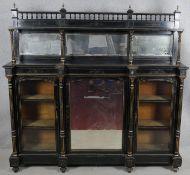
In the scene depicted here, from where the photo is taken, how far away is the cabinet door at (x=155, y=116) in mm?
3549

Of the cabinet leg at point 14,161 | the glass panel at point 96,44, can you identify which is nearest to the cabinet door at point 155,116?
the glass panel at point 96,44

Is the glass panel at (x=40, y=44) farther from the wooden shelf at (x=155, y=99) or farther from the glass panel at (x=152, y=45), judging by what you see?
the wooden shelf at (x=155, y=99)

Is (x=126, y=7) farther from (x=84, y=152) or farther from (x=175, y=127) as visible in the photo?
(x=84, y=152)

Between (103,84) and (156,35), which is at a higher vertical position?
(156,35)

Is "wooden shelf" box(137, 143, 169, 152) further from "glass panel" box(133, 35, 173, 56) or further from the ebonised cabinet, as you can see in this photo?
"glass panel" box(133, 35, 173, 56)

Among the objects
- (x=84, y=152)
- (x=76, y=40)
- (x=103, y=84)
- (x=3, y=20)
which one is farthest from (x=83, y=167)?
(x=3, y=20)

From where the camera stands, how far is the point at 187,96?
4.04 metres

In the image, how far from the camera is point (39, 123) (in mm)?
3654

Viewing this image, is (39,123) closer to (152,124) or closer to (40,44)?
(40,44)

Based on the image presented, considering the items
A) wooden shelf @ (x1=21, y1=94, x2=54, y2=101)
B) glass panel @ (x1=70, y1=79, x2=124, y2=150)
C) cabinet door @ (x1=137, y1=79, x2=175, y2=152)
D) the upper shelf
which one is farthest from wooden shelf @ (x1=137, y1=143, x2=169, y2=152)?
the upper shelf

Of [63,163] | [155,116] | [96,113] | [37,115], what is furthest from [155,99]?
[37,115]

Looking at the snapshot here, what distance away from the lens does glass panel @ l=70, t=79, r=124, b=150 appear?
3486 millimetres

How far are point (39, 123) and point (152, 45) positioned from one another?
1654 millimetres

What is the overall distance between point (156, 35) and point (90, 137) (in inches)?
57.2
